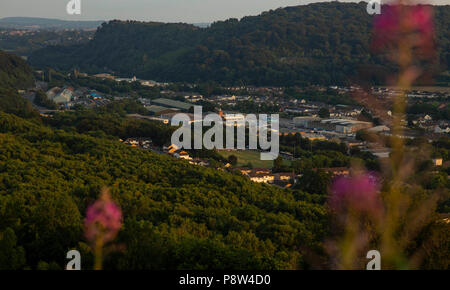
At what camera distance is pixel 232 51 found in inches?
3337

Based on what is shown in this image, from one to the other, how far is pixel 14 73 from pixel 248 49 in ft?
112

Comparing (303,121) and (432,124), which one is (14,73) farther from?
(432,124)

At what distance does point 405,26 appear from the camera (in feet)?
11.0

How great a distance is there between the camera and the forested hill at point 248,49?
7531cm

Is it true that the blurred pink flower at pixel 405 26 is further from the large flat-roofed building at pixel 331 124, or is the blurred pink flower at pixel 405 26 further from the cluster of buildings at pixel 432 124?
the cluster of buildings at pixel 432 124

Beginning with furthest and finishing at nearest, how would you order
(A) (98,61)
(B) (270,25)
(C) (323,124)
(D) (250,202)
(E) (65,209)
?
(A) (98,61) < (B) (270,25) < (C) (323,124) < (D) (250,202) < (E) (65,209)

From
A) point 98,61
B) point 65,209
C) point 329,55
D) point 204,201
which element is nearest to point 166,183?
point 204,201

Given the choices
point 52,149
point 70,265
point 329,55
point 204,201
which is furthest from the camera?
point 329,55

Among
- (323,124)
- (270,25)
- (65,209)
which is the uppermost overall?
(270,25)

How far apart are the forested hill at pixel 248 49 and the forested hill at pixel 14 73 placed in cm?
2336

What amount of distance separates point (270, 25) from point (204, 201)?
79.9 m

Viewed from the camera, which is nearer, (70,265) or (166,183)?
(70,265)

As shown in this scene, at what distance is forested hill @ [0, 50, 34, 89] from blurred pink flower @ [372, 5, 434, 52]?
55.4 meters
